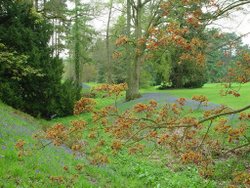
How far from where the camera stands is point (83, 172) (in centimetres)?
1080

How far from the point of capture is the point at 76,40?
43688 mm

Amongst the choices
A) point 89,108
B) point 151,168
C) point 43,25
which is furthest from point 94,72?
point 89,108

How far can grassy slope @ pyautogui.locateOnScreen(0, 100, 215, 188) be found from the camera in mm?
8656

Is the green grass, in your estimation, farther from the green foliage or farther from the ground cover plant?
the green foliage

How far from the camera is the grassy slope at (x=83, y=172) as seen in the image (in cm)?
866

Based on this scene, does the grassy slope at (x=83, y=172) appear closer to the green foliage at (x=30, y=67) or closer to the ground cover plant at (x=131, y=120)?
the ground cover plant at (x=131, y=120)

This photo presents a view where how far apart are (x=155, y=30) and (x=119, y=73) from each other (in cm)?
5693

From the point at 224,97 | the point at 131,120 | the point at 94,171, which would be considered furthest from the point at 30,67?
the point at 131,120

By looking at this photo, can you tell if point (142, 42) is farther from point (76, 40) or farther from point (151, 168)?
point (76, 40)

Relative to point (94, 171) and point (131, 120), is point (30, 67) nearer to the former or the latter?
point (94, 171)

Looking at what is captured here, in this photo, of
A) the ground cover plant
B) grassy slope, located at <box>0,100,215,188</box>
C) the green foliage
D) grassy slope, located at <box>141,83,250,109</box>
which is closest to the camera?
the ground cover plant

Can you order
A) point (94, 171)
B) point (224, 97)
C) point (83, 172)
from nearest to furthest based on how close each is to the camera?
point (83, 172)
point (94, 171)
point (224, 97)

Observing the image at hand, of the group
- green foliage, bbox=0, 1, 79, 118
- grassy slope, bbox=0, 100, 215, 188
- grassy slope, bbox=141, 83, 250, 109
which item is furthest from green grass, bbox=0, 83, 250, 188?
grassy slope, bbox=141, 83, 250, 109

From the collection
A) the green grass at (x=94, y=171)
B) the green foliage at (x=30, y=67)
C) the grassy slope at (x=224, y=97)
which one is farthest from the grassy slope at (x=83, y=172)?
the grassy slope at (x=224, y=97)
